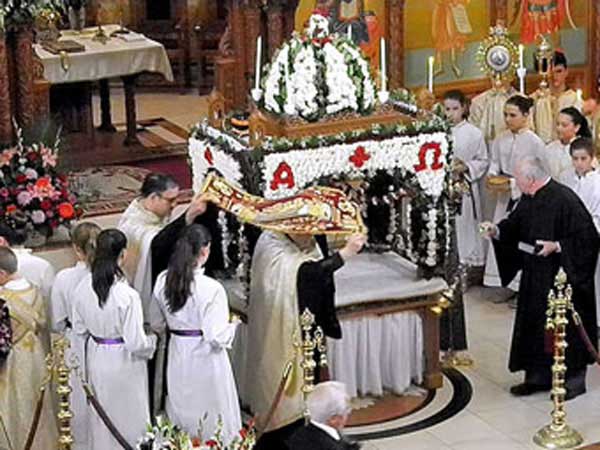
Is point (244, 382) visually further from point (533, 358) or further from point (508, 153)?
point (508, 153)

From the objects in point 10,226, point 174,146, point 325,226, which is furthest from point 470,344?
point 174,146

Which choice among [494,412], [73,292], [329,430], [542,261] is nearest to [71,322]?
[73,292]

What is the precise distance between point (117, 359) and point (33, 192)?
2.84 meters

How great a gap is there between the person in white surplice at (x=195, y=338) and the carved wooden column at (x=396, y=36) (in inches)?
267

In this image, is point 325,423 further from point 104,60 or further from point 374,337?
point 104,60

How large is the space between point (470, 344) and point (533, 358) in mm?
1251

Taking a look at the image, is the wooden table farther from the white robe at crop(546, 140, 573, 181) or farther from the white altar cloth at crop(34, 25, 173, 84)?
the white robe at crop(546, 140, 573, 181)

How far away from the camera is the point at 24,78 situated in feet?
47.1

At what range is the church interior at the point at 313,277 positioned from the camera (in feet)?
35.6

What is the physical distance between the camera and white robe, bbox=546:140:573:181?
46.7ft

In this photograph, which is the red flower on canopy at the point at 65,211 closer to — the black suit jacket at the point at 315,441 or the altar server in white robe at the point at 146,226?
the altar server in white robe at the point at 146,226

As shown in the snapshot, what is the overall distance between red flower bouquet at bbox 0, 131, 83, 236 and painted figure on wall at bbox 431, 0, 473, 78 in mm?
5537

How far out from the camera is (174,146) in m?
18.5

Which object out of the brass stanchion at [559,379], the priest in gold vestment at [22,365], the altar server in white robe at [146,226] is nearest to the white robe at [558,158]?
the brass stanchion at [559,379]
